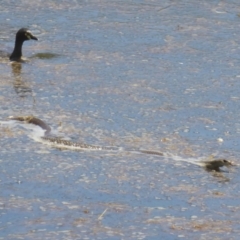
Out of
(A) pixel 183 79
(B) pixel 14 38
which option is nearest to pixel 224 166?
(A) pixel 183 79

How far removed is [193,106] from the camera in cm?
724

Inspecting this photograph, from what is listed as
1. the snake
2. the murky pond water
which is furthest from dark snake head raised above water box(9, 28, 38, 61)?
the snake

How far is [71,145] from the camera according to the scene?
20.5ft

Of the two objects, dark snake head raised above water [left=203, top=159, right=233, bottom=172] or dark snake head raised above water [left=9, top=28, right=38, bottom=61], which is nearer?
dark snake head raised above water [left=203, top=159, right=233, bottom=172]

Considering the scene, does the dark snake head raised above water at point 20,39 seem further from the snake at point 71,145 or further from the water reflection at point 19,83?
the snake at point 71,145

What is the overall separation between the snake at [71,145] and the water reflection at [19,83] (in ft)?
Result: 2.21

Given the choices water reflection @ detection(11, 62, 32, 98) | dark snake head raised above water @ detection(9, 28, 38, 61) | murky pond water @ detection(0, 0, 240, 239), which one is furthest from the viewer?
dark snake head raised above water @ detection(9, 28, 38, 61)

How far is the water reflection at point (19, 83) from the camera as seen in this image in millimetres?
7397

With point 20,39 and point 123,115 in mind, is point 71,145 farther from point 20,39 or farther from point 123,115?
point 20,39

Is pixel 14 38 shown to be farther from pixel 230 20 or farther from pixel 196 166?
pixel 196 166

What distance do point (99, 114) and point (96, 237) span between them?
6.97 ft

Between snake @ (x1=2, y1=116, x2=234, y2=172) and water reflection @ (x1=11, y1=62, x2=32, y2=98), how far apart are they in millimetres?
674

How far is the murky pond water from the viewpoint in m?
5.15

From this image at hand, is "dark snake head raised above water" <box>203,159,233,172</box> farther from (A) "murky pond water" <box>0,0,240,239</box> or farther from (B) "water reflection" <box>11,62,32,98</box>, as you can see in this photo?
(B) "water reflection" <box>11,62,32,98</box>
